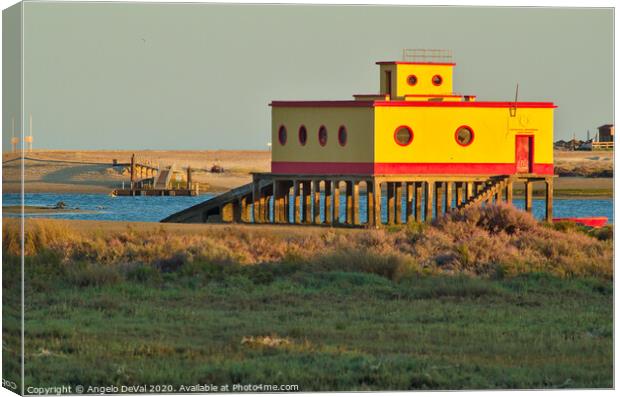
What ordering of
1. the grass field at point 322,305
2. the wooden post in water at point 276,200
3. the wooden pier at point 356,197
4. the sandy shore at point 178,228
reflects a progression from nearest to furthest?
the grass field at point 322,305 → the sandy shore at point 178,228 → the wooden pier at point 356,197 → the wooden post in water at point 276,200

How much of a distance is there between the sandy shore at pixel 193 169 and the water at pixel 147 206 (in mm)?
1181

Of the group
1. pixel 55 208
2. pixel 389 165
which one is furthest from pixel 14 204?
pixel 55 208

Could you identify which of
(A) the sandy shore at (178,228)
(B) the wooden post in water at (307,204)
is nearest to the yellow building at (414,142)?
(B) the wooden post in water at (307,204)

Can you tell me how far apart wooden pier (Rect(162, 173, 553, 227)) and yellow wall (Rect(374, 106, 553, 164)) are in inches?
19.9

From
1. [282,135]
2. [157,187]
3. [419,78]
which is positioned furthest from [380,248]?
[157,187]

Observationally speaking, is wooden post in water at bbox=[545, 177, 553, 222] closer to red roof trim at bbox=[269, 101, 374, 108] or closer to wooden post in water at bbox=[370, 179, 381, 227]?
wooden post in water at bbox=[370, 179, 381, 227]

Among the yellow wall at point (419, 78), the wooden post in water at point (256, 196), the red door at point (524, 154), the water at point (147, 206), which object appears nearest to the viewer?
the yellow wall at point (419, 78)

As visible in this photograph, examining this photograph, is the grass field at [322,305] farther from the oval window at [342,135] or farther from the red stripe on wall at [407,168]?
the oval window at [342,135]

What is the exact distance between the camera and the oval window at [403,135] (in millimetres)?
44156

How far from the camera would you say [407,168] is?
146 ft

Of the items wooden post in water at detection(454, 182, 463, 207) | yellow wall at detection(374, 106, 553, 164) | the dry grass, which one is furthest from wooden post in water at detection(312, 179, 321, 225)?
the dry grass

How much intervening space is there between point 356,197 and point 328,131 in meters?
2.21

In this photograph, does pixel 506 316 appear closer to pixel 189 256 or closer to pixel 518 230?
pixel 189 256

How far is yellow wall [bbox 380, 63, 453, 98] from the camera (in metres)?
45.4
